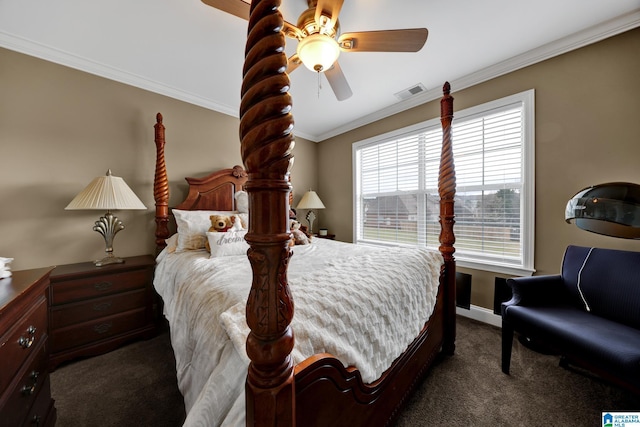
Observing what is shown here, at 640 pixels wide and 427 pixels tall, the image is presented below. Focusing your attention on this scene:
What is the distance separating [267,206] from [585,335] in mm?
1943

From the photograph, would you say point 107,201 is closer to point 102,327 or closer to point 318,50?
point 102,327

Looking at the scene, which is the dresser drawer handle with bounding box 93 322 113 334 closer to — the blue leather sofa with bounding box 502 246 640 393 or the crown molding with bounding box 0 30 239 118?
the crown molding with bounding box 0 30 239 118

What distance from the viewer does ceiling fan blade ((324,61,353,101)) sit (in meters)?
1.77

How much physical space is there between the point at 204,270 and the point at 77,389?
48.6 inches

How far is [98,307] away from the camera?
1.88m

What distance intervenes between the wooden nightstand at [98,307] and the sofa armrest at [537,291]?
10.0 ft

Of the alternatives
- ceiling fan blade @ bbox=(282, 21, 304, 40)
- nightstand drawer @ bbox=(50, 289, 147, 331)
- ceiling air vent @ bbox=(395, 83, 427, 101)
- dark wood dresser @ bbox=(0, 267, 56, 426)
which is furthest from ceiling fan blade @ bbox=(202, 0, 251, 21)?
nightstand drawer @ bbox=(50, 289, 147, 331)

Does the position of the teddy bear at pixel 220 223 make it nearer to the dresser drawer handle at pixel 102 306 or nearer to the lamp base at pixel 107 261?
the lamp base at pixel 107 261

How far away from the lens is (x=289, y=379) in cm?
60

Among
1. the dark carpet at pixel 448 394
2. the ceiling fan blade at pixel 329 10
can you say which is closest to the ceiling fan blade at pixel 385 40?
the ceiling fan blade at pixel 329 10

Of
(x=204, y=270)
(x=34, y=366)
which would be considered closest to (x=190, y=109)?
(x=204, y=270)

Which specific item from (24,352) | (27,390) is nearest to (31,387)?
(27,390)

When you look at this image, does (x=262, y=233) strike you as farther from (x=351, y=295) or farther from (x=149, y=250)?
(x=149, y=250)

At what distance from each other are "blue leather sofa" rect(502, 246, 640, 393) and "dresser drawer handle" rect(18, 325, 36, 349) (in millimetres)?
2663
